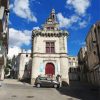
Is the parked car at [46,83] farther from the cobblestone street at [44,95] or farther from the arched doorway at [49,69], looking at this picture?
the arched doorway at [49,69]

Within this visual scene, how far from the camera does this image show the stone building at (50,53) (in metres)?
36.0

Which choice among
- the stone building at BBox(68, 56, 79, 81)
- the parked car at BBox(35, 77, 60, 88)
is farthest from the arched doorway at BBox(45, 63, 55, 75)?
the stone building at BBox(68, 56, 79, 81)

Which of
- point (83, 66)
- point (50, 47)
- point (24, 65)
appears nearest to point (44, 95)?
point (50, 47)

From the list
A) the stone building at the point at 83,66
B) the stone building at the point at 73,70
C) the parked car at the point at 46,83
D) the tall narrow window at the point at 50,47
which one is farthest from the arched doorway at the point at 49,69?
the stone building at the point at 73,70

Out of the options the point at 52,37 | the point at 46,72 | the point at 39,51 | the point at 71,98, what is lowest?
the point at 71,98

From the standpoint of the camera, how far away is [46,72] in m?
36.4

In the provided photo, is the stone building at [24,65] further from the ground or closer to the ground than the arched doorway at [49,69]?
further from the ground

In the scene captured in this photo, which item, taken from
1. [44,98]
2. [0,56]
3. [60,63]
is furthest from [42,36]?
[44,98]

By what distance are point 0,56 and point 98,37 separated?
14296 mm

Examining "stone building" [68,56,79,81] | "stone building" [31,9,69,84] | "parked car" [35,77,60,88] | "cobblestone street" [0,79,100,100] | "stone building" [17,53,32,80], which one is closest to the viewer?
"cobblestone street" [0,79,100,100]

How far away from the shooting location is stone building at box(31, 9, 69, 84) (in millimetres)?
36000

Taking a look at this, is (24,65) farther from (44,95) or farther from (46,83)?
(44,95)

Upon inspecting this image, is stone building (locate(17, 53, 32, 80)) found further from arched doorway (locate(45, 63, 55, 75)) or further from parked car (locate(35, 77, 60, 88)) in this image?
parked car (locate(35, 77, 60, 88))

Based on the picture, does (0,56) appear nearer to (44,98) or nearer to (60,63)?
(44,98)
